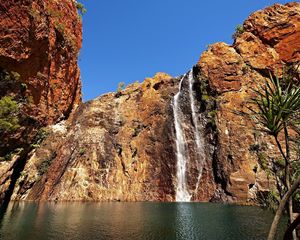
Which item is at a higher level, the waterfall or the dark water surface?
the waterfall

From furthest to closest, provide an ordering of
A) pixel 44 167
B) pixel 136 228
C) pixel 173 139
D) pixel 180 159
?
pixel 173 139 → pixel 180 159 → pixel 44 167 → pixel 136 228

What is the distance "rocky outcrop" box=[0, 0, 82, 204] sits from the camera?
53.2m

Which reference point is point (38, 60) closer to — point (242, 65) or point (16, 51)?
point (16, 51)

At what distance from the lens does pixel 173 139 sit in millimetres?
75000

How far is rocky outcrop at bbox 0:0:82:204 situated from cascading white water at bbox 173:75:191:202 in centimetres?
2833

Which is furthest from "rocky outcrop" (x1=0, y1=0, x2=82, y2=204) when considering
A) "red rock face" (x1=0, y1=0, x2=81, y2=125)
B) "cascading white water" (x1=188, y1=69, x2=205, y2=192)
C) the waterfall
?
"cascading white water" (x1=188, y1=69, x2=205, y2=192)

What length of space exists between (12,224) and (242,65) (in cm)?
6301

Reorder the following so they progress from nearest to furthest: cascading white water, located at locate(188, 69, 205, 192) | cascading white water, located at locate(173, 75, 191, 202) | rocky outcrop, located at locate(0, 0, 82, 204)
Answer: rocky outcrop, located at locate(0, 0, 82, 204)
cascading white water, located at locate(173, 75, 191, 202)
cascading white water, located at locate(188, 69, 205, 192)

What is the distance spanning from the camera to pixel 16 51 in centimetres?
5391

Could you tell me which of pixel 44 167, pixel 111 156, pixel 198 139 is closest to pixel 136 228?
pixel 44 167

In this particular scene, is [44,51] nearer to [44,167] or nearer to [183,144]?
[44,167]

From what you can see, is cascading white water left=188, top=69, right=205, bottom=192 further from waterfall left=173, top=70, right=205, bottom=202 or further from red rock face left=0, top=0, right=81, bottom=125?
red rock face left=0, top=0, right=81, bottom=125

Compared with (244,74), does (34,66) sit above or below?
below

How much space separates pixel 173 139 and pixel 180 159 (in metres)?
5.57
